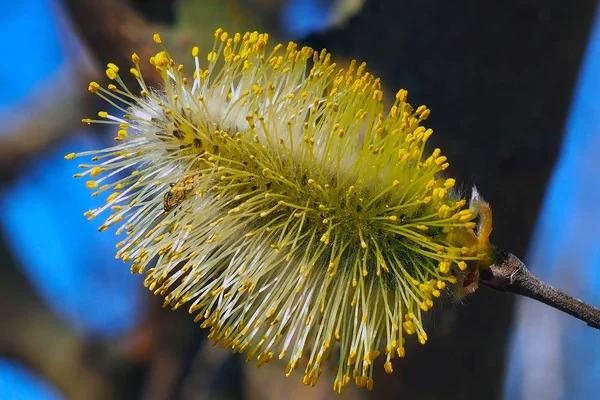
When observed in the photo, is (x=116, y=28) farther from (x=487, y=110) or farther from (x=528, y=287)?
(x=528, y=287)

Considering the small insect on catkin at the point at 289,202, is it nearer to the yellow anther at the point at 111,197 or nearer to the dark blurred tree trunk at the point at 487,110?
the yellow anther at the point at 111,197

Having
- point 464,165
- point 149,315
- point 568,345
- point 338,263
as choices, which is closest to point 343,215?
point 338,263

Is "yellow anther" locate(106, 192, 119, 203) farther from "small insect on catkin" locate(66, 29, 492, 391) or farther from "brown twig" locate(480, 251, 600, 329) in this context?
"brown twig" locate(480, 251, 600, 329)

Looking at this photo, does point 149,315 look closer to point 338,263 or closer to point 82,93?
point 82,93

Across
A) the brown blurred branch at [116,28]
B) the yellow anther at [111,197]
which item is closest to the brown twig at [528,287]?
the yellow anther at [111,197]

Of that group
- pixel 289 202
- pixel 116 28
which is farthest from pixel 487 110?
pixel 116 28

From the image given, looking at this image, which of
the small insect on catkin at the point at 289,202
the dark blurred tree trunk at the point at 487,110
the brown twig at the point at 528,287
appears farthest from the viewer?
the dark blurred tree trunk at the point at 487,110

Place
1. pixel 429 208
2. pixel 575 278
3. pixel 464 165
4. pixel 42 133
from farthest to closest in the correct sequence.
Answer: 1. pixel 575 278
2. pixel 42 133
3. pixel 464 165
4. pixel 429 208
